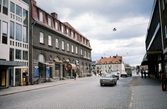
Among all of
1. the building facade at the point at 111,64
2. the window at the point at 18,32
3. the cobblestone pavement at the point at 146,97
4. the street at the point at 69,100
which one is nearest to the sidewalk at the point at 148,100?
the cobblestone pavement at the point at 146,97

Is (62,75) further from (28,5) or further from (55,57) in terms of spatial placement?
(28,5)

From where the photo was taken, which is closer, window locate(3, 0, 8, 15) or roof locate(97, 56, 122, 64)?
window locate(3, 0, 8, 15)

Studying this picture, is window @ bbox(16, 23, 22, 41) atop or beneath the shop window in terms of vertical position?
atop

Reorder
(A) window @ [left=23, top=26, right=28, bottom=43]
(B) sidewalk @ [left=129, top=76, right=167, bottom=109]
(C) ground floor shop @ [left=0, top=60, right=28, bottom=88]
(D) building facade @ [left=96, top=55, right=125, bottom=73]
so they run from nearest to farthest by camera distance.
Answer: (B) sidewalk @ [left=129, top=76, right=167, bottom=109]
(C) ground floor shop @ [left=0, top=60, right=28, bottom=88]
(A) window @ [left=23, top=26, right=28, bottom=43]
(D) building facade @ [left=96, top=55, right=125, bottom=73]

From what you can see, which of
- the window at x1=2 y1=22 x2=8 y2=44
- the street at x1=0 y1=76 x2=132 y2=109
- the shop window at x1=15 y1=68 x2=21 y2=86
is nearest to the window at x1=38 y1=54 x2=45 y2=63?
the shop window at x1=15 y1=68 x2=21 y2=86

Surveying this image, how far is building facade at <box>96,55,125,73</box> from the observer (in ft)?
366

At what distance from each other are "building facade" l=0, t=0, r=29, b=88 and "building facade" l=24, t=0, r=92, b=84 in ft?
3.40

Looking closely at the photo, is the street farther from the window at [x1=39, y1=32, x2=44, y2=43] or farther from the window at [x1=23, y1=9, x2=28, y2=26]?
the window at [x1=39, y1=32, x2=44, y2=43]

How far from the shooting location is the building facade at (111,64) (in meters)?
112

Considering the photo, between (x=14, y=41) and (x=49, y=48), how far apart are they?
878 centimetres

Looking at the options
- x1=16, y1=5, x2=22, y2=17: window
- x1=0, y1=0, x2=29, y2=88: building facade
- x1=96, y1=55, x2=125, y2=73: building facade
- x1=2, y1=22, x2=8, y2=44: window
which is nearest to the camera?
x1=0, y1=0, x2=29, y2=88: building facade

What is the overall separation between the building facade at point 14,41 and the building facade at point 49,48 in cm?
104

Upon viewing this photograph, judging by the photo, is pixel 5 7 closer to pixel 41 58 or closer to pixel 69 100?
pixel 41 58

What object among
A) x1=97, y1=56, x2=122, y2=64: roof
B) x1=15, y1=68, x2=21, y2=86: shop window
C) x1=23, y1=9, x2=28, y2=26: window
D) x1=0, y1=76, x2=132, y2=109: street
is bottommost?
x1=0, y1=76, x2=132, y2=109: street
